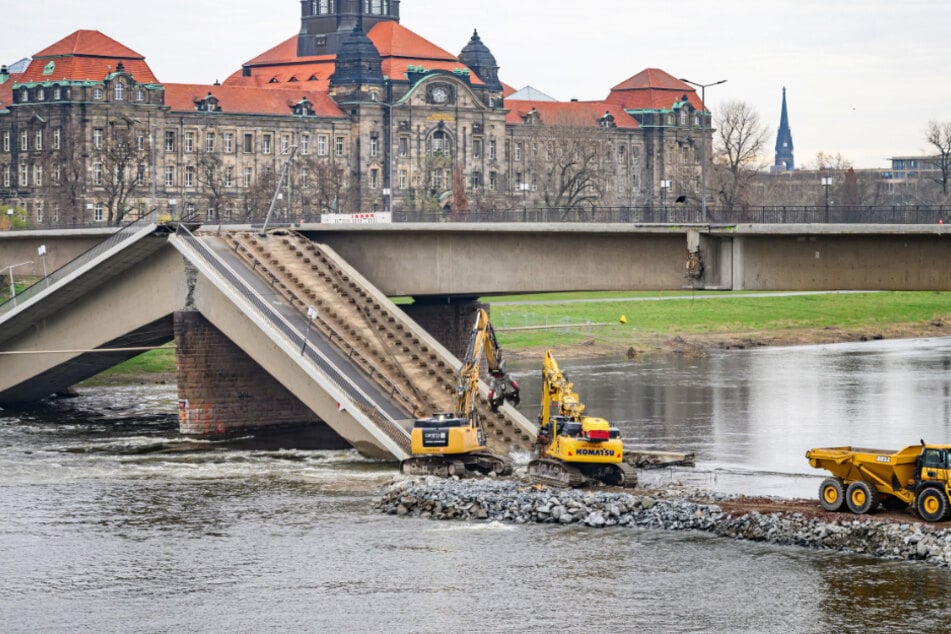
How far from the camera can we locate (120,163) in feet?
446

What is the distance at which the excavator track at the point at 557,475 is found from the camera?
54.6m

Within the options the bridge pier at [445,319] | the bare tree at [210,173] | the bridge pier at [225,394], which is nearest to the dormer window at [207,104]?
the bare tree at [210,173]

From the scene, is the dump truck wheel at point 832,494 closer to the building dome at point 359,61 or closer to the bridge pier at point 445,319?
the bridge pier at point 445,319

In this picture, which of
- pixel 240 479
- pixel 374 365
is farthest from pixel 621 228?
pixel 240 479

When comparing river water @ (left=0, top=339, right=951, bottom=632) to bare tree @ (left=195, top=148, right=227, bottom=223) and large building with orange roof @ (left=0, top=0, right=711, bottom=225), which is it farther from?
bare tree @ (left=195, top=148, right=227, bottom=223)

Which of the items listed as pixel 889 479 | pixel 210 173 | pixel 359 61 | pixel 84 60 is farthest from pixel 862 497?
pixel 359 61

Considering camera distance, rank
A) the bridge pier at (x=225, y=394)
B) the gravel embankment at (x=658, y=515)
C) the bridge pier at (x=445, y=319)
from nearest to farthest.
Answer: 1. the gravel embankment at (x=658, y=515)
2. the bridge pier at (x=225, y=394)
3. the bridge pier at (x=445, y=319)

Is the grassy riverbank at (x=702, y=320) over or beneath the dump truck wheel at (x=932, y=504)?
over

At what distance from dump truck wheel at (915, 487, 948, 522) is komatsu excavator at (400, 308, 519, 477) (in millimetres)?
14935

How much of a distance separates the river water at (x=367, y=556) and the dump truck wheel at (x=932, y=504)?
2.34 metres

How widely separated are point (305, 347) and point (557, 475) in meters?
12.8

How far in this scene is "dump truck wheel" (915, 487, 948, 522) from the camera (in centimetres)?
4675

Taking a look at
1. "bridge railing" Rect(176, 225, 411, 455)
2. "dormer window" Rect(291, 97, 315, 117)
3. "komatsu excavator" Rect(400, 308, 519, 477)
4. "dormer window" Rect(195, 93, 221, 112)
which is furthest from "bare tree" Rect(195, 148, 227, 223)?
"komatsu excavator" Rect(400, 308, 519, 477)

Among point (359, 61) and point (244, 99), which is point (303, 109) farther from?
point (359, 61)
